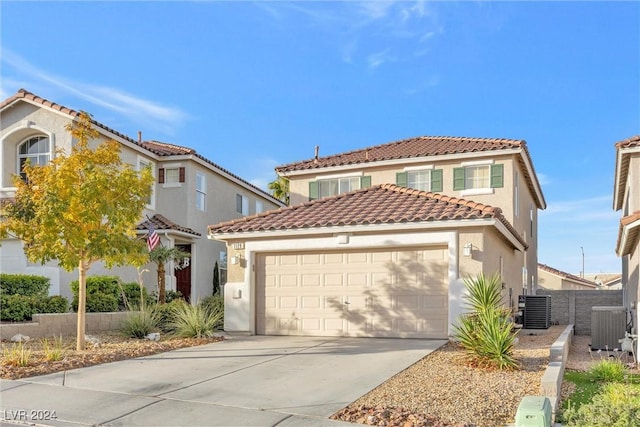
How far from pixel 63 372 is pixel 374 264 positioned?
7.58 m

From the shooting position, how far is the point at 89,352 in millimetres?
12141

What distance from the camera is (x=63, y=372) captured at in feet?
32.8

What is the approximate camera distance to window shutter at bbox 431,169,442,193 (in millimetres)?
22281

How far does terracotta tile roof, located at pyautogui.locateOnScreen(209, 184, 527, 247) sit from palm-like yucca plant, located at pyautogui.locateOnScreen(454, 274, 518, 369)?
263cm

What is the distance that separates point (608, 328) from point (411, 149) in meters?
10.9

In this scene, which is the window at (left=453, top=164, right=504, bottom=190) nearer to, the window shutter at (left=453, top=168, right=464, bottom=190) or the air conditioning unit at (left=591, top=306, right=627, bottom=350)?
the window shutter at (left=453, top=168, right=464, bottom=190)

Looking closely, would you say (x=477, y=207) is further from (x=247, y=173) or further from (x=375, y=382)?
(x=247, y=173)

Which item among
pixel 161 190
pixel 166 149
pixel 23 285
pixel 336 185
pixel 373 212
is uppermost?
pixel 166 149

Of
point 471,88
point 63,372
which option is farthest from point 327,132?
point 63,372

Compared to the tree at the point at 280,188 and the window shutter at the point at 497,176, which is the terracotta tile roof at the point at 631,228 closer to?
the window shutter at the point at 497,176

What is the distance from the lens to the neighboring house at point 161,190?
20234 mm

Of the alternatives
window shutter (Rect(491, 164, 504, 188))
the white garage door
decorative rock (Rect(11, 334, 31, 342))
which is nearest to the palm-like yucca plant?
the white garage door

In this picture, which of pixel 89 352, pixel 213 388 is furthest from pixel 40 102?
pixel 213 388

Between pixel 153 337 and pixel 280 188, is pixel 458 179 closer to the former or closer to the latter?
pixel 153 337
